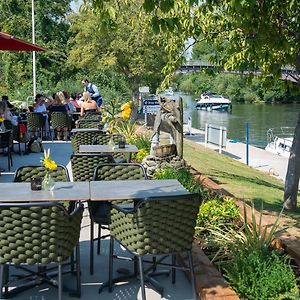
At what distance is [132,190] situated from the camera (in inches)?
169

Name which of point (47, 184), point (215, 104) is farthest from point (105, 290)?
point (215, 104)

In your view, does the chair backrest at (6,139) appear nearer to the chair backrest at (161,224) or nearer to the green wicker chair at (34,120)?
the green wicker chair at (34,120)

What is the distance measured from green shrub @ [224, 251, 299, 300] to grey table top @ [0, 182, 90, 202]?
4.10 feet

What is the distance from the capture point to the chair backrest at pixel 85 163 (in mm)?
5801

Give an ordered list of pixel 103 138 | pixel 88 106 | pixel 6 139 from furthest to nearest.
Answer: pixel 88 106 < pixel 6 139 < pixel 103 138

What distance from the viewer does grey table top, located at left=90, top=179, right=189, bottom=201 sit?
4027 mm

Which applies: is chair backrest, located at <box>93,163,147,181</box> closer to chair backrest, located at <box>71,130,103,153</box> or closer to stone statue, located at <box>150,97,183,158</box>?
stone statue, located at <box>150,97,183,158</box>

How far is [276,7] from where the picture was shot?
6.18 meters

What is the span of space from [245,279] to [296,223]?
2368 mm

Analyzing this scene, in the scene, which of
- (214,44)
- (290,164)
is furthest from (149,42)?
(290,164)

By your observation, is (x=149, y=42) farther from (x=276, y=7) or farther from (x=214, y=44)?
(x=276, y=7)

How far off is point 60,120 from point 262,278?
9.99 m

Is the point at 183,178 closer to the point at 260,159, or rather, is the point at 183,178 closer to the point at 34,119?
the point at 34,119

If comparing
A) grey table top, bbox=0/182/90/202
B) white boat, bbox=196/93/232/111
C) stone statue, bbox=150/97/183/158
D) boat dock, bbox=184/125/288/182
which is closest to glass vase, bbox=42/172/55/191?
grey table top, bbox=0/182/90/202
